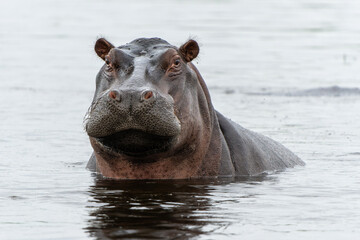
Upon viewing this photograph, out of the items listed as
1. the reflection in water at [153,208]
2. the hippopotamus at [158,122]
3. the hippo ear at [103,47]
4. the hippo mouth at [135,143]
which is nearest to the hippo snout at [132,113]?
the hippopotamus at [158,122]

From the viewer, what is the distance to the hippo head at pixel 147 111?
8898mm

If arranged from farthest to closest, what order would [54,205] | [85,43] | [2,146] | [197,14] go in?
1. [197,14]
2. [85,43]
3. [2,146]
4. [54,205]

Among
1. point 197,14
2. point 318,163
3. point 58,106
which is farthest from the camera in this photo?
point 197,14

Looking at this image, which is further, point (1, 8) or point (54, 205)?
point (1, 8)

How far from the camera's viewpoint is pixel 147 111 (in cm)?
885

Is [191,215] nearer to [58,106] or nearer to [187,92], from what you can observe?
[187,92]

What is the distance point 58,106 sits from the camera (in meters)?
18.6

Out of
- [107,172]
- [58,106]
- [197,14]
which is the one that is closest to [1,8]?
[197,14]

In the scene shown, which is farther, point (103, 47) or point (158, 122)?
point (103, 47)

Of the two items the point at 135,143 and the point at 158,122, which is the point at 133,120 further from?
the point at 135,143

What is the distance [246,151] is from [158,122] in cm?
177

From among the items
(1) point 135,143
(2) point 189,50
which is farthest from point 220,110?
(1) point 135,143

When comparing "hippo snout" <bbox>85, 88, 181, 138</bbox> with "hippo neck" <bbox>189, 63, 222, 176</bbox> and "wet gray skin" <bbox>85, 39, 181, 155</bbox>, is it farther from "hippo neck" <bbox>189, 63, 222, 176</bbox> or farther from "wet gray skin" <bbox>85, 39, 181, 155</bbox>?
"hippo neck" <bbox>189, 63, 222, 176</bbox>

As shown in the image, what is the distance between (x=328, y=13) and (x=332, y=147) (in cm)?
3279
